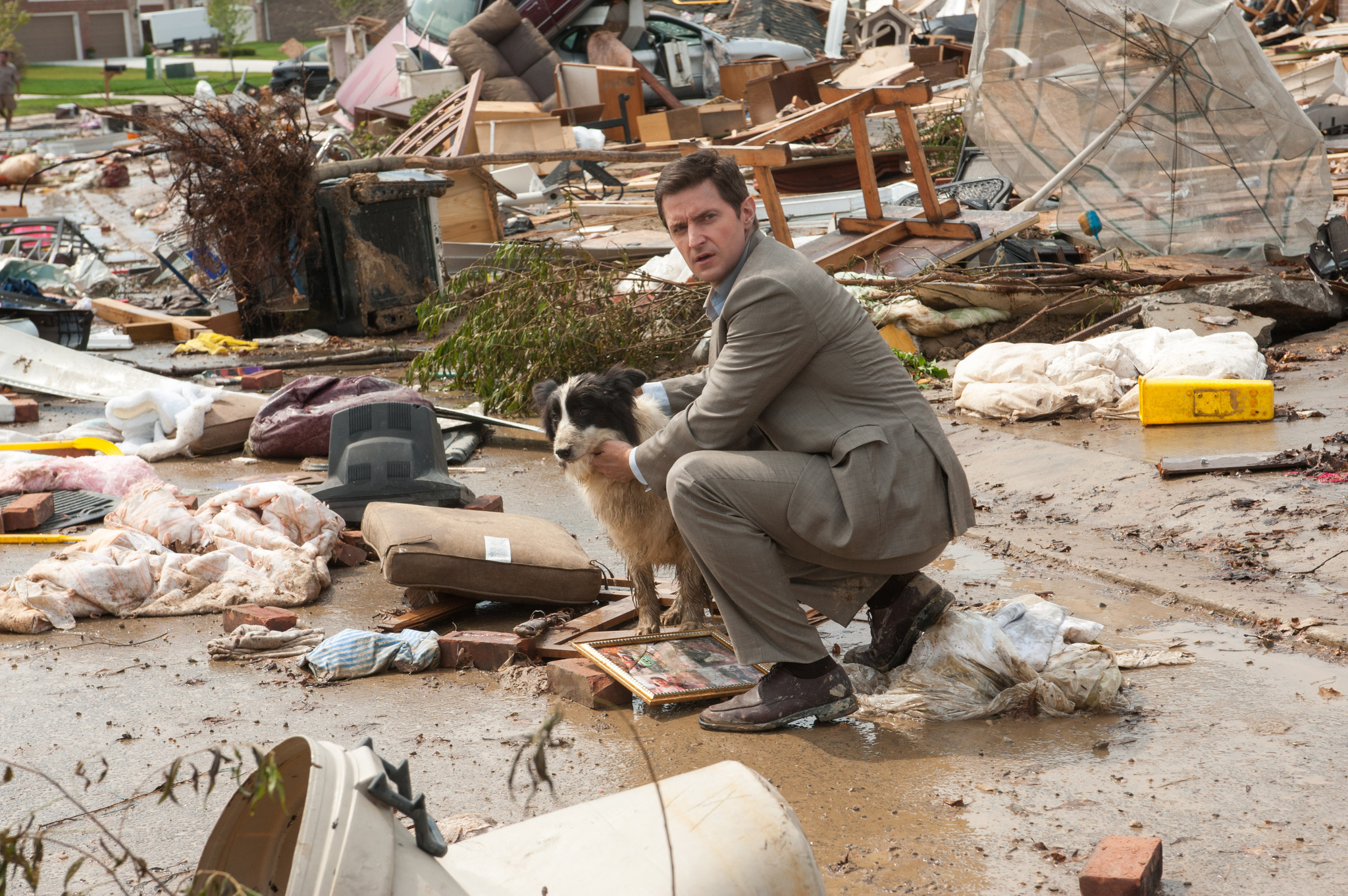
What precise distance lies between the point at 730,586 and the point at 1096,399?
4.28m

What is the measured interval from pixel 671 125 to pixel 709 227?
15302 millimetres

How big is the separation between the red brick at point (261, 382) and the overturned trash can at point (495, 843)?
7921mm

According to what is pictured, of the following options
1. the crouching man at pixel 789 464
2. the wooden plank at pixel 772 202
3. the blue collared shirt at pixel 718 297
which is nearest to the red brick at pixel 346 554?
the blue collared shirt at pixel 718 297

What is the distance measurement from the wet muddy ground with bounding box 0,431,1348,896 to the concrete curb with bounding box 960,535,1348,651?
2.1 inches

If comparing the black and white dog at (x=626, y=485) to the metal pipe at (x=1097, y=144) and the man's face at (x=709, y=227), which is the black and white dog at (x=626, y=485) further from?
the metal pipe at (x=1097, y=144)

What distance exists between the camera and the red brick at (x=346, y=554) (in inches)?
213

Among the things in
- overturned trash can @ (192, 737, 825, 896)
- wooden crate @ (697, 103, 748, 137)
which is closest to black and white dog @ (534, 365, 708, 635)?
overturned trash can @ (192, 737, 825, 896)

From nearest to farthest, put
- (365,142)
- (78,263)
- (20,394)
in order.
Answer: (20,394)
(78,263)
(365,142)

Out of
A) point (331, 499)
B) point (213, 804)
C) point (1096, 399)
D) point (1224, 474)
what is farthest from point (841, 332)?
point (1096, 399)

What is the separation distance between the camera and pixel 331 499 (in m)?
5.75

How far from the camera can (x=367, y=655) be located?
4.05 metres

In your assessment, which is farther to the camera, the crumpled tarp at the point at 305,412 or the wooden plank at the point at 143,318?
the wooden plank at the point at 143,318

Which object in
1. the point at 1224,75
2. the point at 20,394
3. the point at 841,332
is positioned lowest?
the point at 20,394

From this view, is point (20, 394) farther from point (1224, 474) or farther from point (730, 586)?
point (1224, 474)
